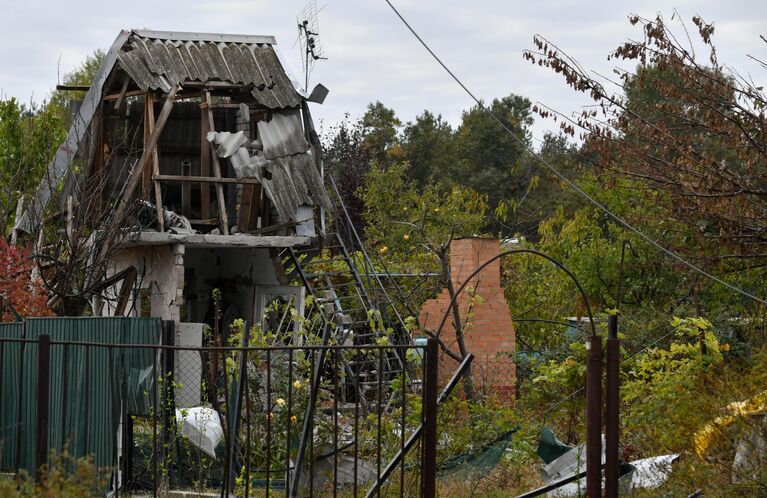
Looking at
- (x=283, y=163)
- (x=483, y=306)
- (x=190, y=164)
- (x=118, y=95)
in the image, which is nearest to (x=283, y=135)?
(x=283, y=163)

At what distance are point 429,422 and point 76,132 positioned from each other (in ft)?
36.9

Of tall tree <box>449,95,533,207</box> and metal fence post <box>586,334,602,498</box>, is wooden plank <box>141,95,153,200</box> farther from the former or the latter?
tall tree <box>449,95,533,207</box>

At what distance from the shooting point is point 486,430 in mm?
9359

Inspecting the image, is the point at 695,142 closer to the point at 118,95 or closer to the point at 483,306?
the point at 483,306

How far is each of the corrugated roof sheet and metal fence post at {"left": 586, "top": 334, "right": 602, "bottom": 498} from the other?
36.3 ft

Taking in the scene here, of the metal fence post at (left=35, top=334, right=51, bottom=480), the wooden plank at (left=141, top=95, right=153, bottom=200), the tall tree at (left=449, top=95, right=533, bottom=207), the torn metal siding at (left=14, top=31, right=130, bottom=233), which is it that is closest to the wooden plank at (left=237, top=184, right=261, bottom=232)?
the wooden plank at (left=141, top=95, right=153, bottom=200)

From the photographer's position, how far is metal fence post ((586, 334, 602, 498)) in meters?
5.98

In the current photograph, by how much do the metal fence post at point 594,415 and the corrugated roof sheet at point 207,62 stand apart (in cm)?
1105

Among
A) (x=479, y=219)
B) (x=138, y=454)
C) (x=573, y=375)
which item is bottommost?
(x=138, y=454)

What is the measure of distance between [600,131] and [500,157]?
32.4 m

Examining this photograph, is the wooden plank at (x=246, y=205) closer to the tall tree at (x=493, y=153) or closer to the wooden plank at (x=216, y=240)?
the wooden plank at (x=216, y=240)

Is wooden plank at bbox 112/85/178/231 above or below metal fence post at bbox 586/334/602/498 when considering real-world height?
above

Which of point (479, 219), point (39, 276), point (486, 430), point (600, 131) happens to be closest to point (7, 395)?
point (486, 430)

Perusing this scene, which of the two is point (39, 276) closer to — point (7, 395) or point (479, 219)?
point (7, 395)
